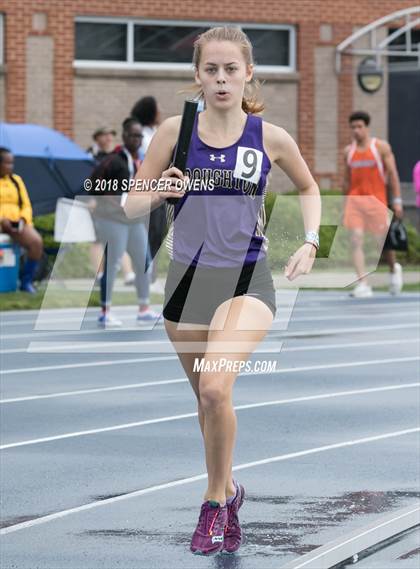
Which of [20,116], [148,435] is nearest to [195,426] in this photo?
[148,435]

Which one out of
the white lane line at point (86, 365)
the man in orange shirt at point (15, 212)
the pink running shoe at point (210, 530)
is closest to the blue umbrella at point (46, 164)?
the man in orange shirt at point (15, 212)

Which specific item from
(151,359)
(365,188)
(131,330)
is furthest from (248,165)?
(365,188)

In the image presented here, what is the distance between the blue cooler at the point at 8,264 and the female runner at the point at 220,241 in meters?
13.6

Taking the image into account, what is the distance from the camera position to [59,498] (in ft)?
25.6

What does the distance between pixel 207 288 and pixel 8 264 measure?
13895 millimetres

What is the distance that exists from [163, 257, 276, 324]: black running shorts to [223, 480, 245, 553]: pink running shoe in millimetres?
751

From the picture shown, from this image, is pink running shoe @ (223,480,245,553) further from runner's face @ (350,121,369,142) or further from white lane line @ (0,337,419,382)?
runner's face @ (350,121,369,142)

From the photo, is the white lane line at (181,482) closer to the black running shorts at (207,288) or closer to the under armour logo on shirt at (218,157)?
the black running shorts at (207,288)

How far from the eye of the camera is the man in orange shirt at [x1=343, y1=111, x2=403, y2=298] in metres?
19.8

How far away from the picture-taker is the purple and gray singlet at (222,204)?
640 cm

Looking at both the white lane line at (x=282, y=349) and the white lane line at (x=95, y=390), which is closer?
the white lane line at (x=95, y=390)

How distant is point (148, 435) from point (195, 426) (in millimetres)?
469

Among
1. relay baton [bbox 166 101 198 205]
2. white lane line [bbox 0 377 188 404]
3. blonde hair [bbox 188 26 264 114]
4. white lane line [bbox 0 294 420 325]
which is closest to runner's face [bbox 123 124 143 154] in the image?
white lane line [bbox 0 294 420 325]

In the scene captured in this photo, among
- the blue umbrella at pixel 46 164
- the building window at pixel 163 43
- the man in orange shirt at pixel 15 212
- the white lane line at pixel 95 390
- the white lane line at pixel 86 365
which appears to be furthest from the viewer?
the building window at pixel 163 43
